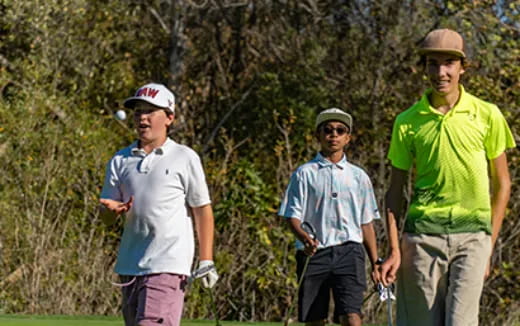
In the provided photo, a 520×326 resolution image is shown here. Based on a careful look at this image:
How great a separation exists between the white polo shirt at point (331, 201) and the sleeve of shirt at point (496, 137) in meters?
2.40

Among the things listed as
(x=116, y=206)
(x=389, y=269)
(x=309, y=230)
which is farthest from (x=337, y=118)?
(x=389, y=269)

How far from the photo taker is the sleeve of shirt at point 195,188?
5.44 m

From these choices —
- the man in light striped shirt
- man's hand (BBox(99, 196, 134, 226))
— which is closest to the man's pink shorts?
man's hand (BBox(99, 196, 134, 226))

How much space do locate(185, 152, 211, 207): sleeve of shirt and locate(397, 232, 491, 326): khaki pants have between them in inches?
41.8

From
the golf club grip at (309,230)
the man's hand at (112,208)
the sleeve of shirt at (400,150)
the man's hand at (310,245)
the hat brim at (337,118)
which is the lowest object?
the man's hand at (310,245)

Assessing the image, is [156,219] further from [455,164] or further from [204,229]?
[455,164]

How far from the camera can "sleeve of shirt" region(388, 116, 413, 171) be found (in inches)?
193

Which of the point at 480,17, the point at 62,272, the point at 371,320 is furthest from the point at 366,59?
the point at 62,272

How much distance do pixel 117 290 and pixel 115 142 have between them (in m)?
4.14

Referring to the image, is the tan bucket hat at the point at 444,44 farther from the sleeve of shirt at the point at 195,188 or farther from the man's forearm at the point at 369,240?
the man's forearm at the point at 369,240

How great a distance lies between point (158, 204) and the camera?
536 cm

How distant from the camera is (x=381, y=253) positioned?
573 inches

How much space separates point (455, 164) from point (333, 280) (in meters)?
2.53

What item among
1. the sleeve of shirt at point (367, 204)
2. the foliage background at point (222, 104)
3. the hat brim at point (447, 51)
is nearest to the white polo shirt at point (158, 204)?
the hat brim at point (447, 51)
